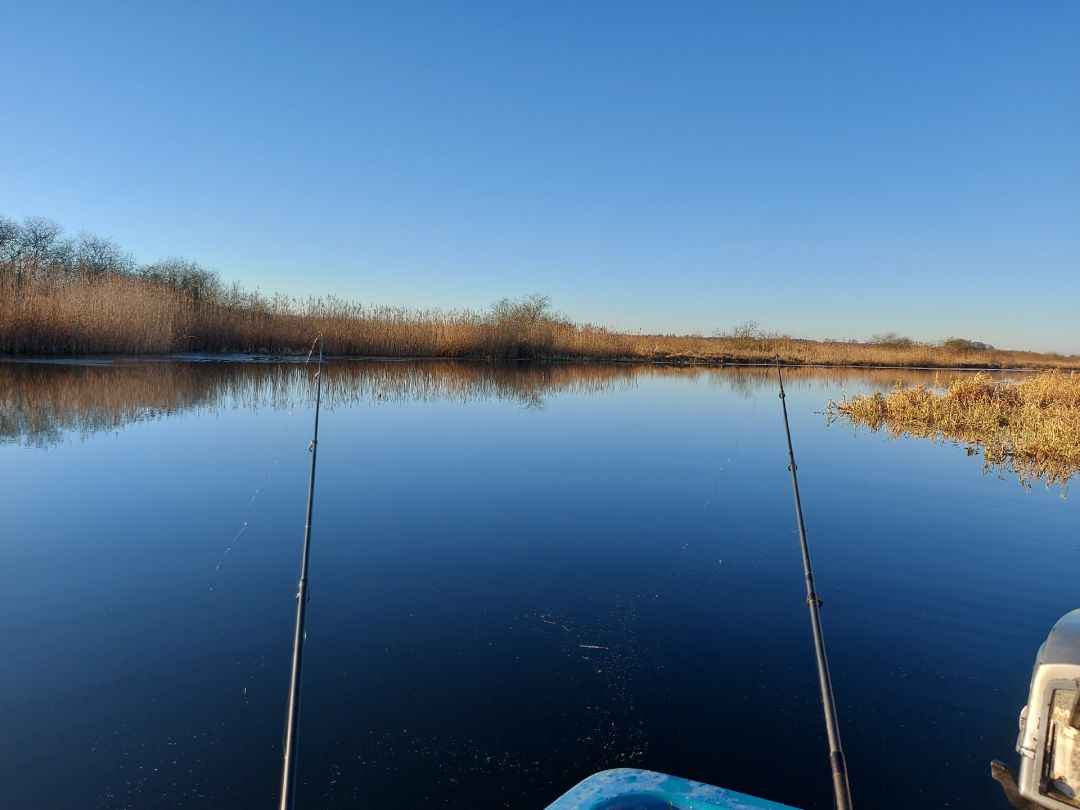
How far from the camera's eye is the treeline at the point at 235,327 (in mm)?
18047

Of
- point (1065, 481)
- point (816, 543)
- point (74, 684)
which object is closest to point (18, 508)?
point (74, 684)

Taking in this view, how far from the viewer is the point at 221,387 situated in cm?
1409

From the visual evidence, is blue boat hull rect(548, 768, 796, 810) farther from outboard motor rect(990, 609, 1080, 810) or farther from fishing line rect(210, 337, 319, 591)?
fishing line rect(210, 337, 319, 591)

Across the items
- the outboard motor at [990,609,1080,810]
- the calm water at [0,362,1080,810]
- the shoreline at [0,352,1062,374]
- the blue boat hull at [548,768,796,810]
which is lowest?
the calm water at [0,362,1080,810]

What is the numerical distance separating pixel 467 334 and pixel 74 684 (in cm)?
2521

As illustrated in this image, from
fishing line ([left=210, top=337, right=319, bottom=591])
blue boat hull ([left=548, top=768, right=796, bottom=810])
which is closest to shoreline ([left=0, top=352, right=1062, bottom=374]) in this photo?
fishing line ([left=210, top=337, right=319, bottom=591])

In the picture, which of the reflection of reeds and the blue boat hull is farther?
the reflection of reeds

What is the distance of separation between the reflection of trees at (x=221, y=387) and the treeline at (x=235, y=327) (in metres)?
1.85

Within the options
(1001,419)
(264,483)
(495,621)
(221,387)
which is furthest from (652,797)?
(221,387)

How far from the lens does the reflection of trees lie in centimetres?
944

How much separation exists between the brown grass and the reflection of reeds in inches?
140

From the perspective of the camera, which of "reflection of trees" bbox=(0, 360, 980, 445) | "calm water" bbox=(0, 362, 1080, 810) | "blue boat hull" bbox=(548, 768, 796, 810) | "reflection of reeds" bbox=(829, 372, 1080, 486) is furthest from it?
"reflection of trees" bbox=(0, 360, 980, 445)

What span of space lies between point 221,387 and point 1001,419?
14939 millimetres

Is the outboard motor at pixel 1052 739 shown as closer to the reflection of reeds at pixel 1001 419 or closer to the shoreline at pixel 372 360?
the reflection of reeds at pixel 1001 419
